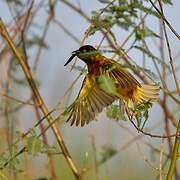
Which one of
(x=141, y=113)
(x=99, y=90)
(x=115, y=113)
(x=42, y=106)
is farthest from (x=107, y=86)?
(x=42, y=106)

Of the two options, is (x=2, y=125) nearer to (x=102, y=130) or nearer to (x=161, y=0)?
(x=102, y=130)

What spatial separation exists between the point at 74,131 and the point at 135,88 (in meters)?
1.34

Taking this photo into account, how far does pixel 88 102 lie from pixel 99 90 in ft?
0.18

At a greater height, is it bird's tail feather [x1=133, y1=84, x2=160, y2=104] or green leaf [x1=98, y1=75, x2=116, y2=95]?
bird's tail feather [x1=133, y1=84, x2=160, y2=104]

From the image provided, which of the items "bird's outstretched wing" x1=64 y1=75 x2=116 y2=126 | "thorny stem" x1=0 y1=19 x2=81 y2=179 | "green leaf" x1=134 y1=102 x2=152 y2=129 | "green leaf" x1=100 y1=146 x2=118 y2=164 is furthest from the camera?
"green leaf" x1=100 y1=146 x2=118 y2=164

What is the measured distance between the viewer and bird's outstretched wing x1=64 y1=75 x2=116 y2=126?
1.57 m

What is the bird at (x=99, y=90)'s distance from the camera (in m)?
1.46

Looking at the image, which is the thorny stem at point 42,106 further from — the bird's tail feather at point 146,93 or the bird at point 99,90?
the bird's tail feather at point 146,93

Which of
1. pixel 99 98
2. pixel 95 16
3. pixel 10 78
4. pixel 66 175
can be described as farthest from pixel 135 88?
pixel 66 175

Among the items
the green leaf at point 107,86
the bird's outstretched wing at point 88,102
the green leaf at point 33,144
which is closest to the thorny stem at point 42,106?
the bird's outstretched wing at point 88,102

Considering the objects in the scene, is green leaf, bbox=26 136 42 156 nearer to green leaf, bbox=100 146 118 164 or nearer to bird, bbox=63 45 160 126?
bird, bbox=63 45 160 126

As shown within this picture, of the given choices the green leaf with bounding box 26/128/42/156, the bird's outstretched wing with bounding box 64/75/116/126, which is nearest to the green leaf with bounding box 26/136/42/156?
the green leaf with bounding box 26/128/42/156

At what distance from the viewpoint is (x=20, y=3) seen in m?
2.07

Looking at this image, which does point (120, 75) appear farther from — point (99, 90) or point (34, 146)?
point (34, 146)
